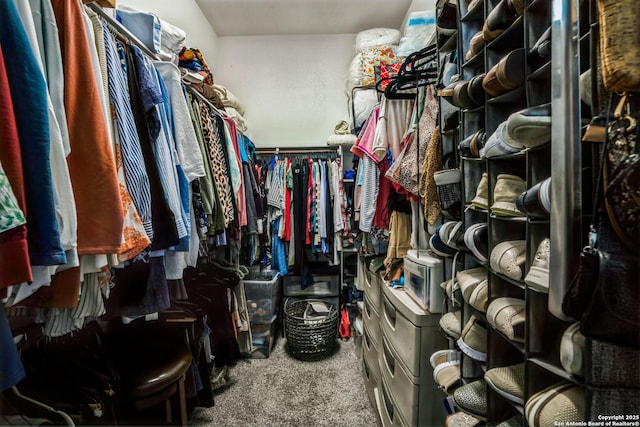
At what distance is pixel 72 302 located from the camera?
0.61m

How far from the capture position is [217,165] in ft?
4.49

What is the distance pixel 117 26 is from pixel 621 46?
1.14m

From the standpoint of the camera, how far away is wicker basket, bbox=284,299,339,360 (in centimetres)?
219

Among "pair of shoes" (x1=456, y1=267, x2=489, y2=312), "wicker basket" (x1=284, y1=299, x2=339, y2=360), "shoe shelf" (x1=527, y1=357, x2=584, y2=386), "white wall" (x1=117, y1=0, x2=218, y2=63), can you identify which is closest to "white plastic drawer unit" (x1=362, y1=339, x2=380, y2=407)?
"wicker basket" (x1=284, y1=299, x2=339, y2=360)

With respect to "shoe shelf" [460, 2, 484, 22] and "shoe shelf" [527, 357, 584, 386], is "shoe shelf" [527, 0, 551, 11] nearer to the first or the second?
"shoe shelf" [460, 2, 484, 22]

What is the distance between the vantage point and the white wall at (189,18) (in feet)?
5.66

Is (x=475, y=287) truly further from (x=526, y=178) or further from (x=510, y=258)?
(x=526, y=178)

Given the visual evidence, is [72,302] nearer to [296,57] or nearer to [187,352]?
[187,352]

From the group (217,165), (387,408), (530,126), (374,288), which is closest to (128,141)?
(217,165)

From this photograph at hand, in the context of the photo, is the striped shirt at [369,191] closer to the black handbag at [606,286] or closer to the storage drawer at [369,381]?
the storage drawer at [369,381]

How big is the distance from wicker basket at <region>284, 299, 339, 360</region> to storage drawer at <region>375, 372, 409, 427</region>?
670 millimetres

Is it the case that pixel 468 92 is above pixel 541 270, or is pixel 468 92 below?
above

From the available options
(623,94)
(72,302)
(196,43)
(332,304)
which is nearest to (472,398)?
(623,94)

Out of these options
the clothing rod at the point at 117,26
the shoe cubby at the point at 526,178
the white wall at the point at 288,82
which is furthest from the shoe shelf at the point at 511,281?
the white wall at the point at 288,82
